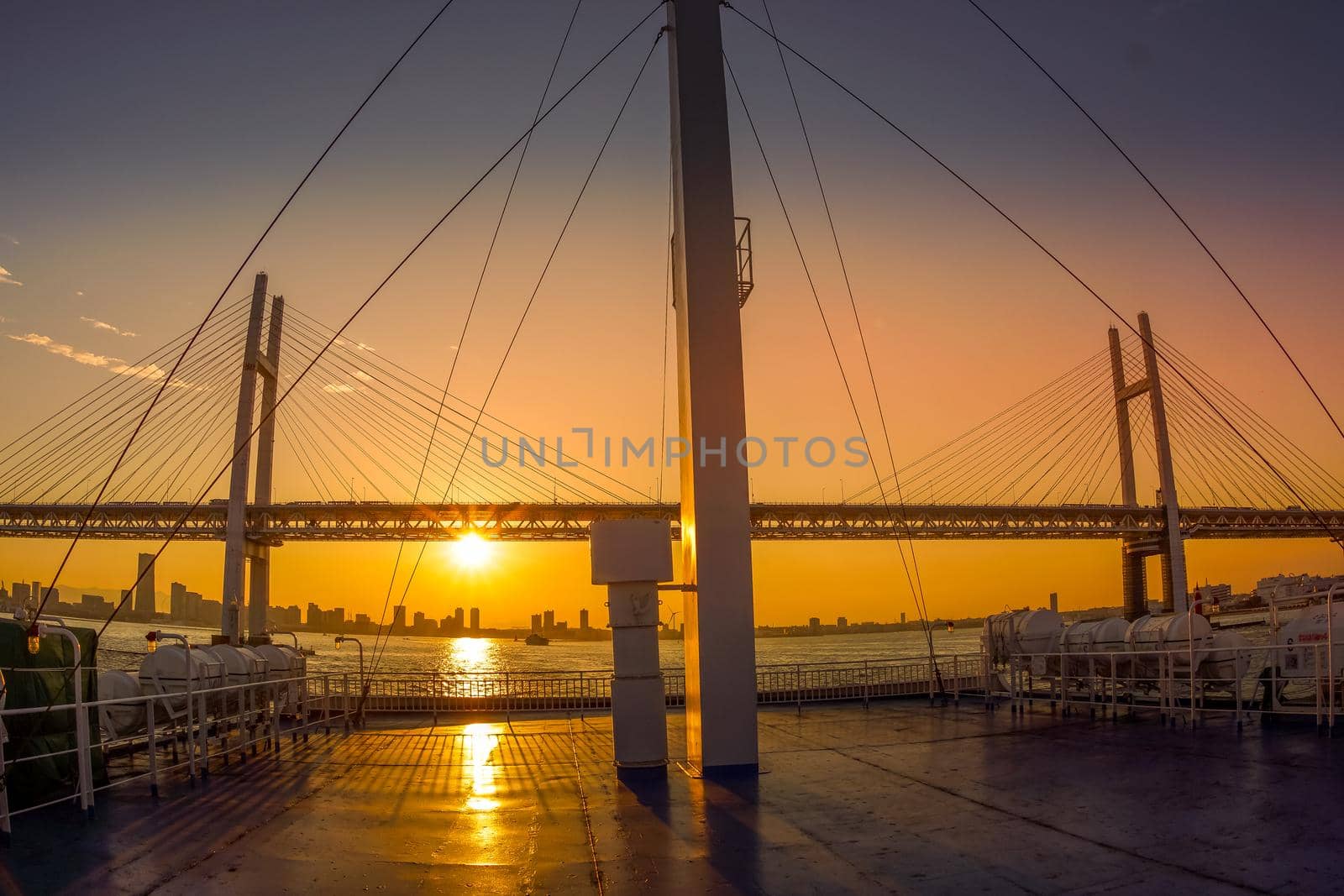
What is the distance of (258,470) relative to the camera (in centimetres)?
5388

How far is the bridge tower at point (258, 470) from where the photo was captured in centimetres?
4338

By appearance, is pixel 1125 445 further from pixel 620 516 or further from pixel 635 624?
pixel 635 624

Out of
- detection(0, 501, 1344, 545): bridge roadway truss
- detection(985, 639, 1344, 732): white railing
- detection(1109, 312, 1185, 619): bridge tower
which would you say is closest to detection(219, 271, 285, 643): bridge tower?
detection(0, 501, 1344, 545): bridge roadway truss

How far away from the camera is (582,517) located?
75625 millimetres

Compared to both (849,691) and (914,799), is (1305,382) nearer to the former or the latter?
(914,799)

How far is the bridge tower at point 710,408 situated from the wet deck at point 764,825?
82 cm

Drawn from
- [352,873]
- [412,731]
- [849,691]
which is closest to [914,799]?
[352,873]

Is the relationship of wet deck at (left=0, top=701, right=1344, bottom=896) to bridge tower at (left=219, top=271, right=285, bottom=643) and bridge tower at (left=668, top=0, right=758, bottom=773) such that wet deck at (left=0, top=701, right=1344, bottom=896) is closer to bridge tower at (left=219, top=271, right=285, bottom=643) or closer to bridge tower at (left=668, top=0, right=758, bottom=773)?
bridge tower at (left=668, top=0, right=758, bottom=773)

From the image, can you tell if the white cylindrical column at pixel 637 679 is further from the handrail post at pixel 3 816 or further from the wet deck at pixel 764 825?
the handrail post at pixel 3 816

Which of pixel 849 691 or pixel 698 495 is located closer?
pixel 698 495

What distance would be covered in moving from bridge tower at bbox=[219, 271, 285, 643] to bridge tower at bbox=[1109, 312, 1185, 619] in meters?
50.2

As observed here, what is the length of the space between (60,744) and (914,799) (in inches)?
329

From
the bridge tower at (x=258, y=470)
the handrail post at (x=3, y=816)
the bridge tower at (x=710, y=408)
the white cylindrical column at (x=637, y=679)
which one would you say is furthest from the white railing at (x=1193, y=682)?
the bridge tower at (x=258, y=470)

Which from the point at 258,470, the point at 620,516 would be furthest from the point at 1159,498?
the point at 258,470
